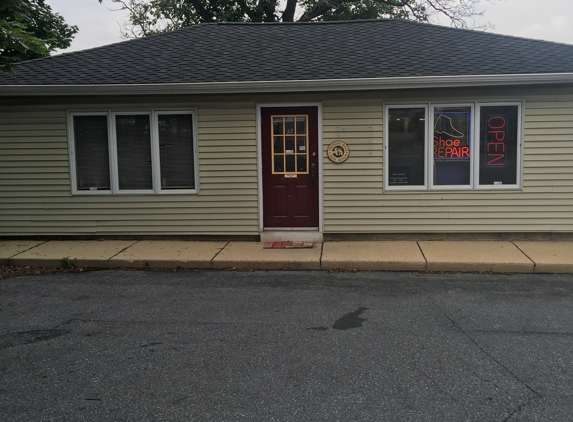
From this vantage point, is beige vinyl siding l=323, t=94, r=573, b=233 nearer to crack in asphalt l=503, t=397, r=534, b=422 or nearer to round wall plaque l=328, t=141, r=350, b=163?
round wall plaque l=328, t=141, r=350, b=163

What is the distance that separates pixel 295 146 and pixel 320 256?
2176mm

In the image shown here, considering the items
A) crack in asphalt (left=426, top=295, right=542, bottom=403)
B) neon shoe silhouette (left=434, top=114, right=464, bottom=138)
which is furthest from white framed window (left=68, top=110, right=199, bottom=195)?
crack in asphalt (left=426, top=295, right=542, bottom=403)

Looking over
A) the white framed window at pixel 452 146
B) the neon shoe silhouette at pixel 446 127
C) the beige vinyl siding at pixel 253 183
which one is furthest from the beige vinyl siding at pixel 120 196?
the neon shoe silhouette at pixel 446 127

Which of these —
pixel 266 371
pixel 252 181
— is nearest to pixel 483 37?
pixel 252 181

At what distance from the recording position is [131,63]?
9.85 meters

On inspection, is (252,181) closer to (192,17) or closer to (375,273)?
(375,273)

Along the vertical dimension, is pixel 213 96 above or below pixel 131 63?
below

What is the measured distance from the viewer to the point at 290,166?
9.27m

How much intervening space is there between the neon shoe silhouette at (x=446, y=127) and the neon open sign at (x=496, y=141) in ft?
1.58

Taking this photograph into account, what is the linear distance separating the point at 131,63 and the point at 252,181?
10.9 ft

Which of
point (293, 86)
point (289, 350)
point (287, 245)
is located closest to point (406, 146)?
point (293, 86)

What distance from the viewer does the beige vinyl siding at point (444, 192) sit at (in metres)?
8.77

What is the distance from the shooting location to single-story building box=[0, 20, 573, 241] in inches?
346

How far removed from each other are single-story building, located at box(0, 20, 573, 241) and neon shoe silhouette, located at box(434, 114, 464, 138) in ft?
0.06
